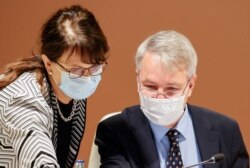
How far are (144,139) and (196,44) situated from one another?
1164 mm

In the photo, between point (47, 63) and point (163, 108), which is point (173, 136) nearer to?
point (163, 108)

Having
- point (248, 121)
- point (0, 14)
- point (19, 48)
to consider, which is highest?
point (0, 14)

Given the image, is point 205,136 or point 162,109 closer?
point 162,109

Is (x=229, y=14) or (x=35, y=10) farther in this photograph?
(x=35, y=10)

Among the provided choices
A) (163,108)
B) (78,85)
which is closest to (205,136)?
(163,108)

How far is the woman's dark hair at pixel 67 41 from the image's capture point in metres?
1.76

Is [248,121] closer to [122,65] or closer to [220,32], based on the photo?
[220,32]

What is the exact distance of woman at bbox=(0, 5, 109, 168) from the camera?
1563 mm

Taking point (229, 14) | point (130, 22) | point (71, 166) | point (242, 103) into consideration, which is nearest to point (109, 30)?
point (130, 22)

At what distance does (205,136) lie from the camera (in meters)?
1.89

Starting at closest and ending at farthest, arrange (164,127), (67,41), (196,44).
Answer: (67,41) → (164,127) → (196,44)

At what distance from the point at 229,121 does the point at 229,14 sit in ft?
3.46

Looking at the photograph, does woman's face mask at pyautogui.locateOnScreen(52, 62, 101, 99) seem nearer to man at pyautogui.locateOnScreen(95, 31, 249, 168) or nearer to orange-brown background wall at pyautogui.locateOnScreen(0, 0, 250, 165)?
man at pyautogui.locateOnScreen(95, 31, 249, 168)

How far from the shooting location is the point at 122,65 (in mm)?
2947
